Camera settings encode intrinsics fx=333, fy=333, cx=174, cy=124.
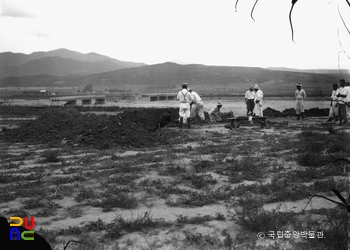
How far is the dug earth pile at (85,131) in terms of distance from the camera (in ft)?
36.0

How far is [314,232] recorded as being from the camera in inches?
141

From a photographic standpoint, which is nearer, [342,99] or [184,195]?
[184,195]

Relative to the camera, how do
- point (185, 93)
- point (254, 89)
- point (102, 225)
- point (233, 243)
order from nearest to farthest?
point (233, 243), point (102, 225), point (185, 93), point (254, 89)

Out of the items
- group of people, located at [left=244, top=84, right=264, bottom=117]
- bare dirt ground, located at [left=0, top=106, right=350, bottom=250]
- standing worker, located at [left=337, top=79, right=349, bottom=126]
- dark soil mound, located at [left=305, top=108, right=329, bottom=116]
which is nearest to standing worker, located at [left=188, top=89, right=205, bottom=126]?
group of people, located at [left=244, top=84, right=264, bottom=117]

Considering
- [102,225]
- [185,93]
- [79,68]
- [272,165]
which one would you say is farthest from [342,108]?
[79,68]

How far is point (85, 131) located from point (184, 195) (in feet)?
24.3

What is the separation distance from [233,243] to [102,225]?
161 centimetres

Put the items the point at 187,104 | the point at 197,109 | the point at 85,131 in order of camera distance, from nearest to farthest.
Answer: the point at 85,131 < the point at 187,104 < the point at 197,109

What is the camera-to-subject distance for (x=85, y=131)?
11.9 meters

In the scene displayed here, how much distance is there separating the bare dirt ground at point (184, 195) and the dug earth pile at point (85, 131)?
1.18 m

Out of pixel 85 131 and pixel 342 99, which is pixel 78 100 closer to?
pixel 85 131

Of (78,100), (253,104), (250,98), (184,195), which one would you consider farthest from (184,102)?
(78,100)

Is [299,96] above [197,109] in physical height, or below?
above

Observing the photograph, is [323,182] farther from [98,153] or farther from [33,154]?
[33,154]
